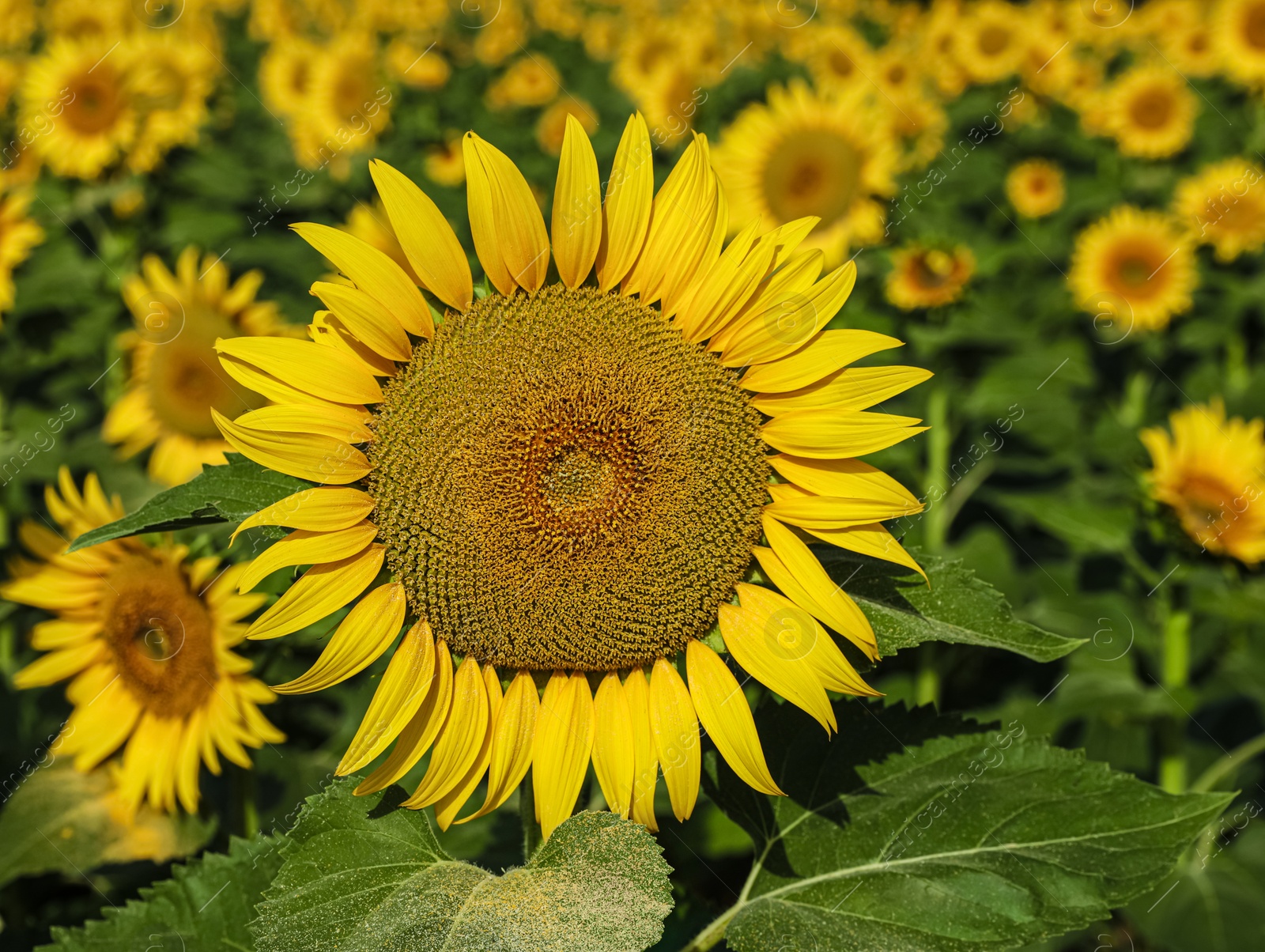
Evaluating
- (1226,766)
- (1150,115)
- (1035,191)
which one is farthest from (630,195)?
(1150,115)

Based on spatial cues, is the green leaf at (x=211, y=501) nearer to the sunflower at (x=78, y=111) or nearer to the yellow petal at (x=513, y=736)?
the yellow petal at (x=513, y=736)

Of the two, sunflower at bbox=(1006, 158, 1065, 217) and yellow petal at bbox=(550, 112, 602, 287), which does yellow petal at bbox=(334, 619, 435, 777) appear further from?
sunflower at bbox=(1006, 158, 1065, 217)

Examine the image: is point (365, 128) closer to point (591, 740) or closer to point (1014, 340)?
point (1014, 340)

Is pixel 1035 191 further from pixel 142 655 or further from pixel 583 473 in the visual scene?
pixel 142 655

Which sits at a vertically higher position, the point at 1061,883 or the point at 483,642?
the point at 483,642

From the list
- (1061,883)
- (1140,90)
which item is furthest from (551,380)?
(1140,90)

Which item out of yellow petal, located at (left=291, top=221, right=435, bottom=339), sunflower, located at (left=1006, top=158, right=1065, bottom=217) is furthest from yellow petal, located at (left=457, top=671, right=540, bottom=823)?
sunflower, located at (left=1006, top=158, right=1065, bottom=217)

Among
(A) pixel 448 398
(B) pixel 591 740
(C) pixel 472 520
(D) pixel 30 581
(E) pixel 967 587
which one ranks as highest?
(D) pixel 30 581
